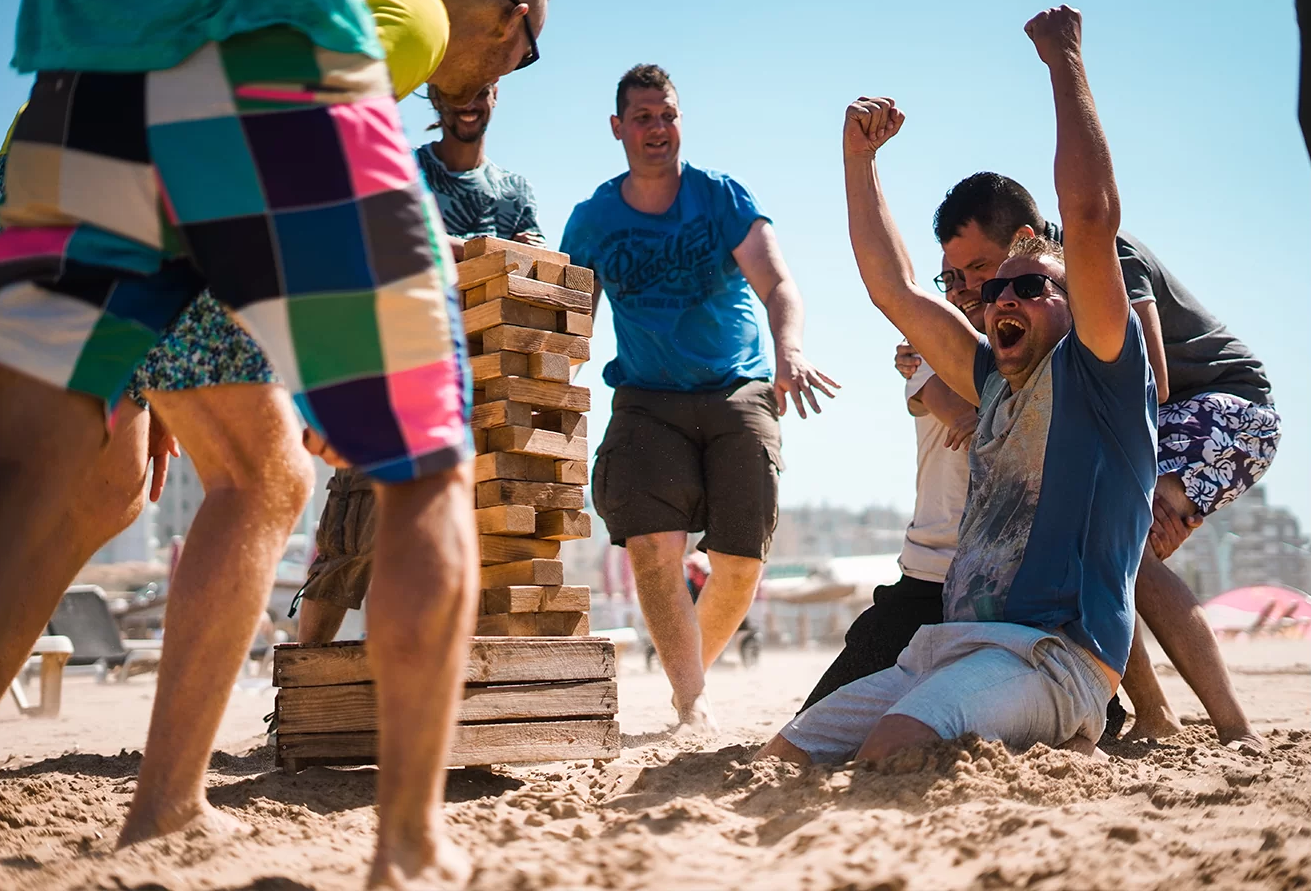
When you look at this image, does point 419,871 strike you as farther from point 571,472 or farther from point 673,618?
point 673,618

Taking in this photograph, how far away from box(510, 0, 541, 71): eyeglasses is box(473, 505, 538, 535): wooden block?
1.41m

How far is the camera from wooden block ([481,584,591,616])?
12.0 ft

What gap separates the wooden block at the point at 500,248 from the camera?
3.90 metres

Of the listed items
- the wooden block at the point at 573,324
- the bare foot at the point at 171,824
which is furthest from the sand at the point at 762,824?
the wooden block at the point at 573,324

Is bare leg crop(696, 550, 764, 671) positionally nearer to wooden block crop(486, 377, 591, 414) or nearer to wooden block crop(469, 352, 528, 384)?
wooden block crop(486, 377, 591, 414)

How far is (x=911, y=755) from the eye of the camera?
8.80 feet

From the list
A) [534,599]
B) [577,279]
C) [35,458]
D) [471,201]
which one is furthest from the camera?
[471,201]

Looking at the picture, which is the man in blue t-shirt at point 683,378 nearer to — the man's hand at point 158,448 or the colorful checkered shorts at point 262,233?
the man's hand at point 158,448

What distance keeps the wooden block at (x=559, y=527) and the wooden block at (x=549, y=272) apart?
769 mm

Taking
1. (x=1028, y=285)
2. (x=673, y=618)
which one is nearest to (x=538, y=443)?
(x=673, y=618)

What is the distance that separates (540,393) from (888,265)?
1183 mm

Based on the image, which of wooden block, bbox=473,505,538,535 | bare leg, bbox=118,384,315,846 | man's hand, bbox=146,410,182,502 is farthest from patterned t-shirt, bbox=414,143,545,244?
bare leg, bbox=118,384,315,846

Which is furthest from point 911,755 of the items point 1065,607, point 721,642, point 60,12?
point 721,642

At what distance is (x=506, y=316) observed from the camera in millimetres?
3836
